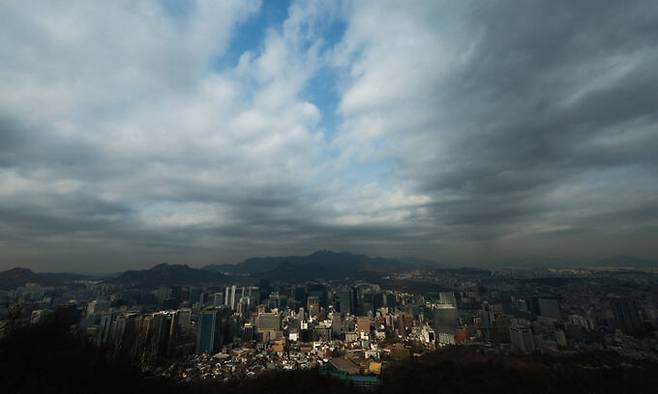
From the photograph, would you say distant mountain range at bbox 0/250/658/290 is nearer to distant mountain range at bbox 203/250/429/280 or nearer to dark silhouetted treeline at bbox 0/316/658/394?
distant mountain range at bbox 203/250/429/280

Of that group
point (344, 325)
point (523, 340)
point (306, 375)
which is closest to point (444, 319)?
point (523, 340)

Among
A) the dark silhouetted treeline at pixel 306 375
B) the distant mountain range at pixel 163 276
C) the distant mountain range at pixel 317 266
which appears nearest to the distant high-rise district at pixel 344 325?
the dark silhouetted treeline at pixel 306 375

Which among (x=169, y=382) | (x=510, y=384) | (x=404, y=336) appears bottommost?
(x=404, y=336)

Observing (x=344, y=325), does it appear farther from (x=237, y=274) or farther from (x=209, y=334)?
(x=237, y=274)

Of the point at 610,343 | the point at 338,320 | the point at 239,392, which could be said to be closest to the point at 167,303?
the point at 338,320

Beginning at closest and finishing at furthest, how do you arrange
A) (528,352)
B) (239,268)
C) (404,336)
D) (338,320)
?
(528,352) < (404,336) < (338,320) < (239,268)

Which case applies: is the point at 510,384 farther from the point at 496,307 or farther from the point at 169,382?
the point at 496,307

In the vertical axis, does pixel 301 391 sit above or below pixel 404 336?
above

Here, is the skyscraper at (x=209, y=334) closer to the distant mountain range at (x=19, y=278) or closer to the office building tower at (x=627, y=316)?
the distant mountain range at (x=19, y=278)
